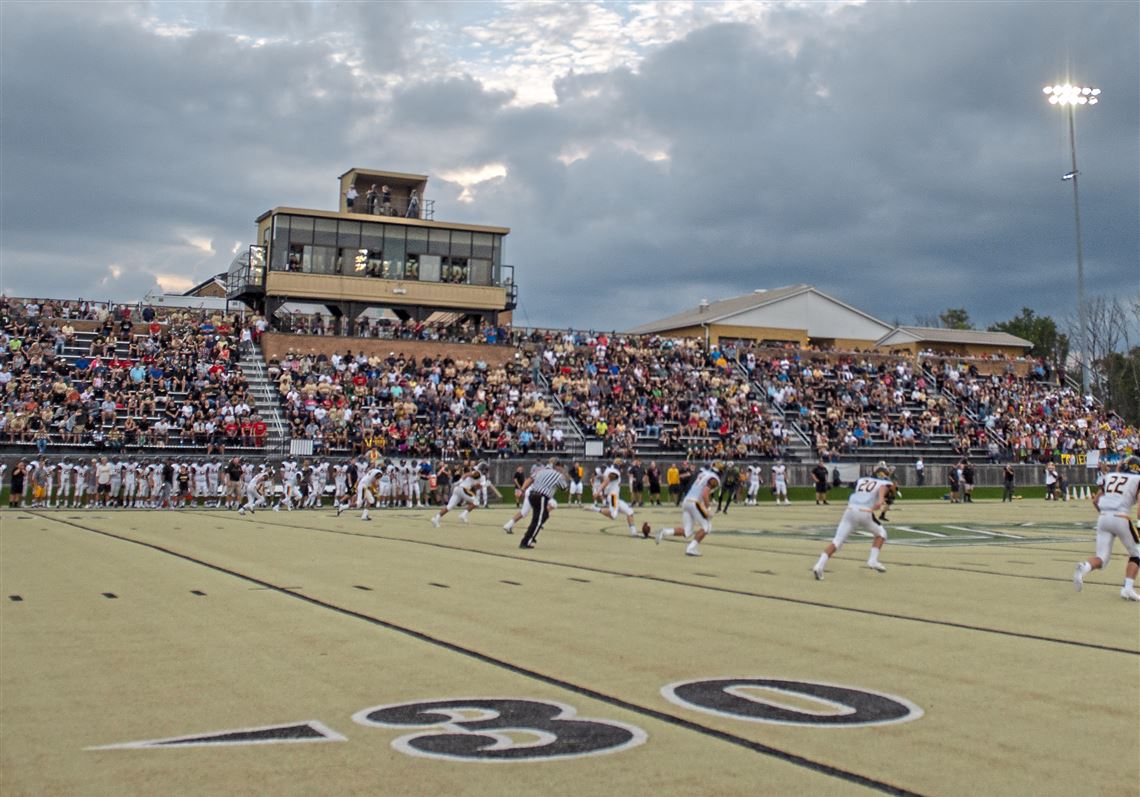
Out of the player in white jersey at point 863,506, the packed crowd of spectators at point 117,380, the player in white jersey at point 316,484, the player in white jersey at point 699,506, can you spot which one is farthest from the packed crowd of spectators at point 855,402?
the player in white jersey at point 863,506

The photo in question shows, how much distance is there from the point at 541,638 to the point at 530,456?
32.4 meters

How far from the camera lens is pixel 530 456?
138 feet

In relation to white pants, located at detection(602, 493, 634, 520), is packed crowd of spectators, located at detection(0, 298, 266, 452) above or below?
above

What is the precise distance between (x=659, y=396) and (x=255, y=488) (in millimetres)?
21090

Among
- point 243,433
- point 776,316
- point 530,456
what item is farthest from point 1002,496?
point 243,433

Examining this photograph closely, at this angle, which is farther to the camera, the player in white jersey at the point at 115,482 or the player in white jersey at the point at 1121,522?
the player in white jersey at the point at 115,482

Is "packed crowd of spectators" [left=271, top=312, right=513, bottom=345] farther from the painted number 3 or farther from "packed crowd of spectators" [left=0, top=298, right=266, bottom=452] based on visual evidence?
the painted number 3

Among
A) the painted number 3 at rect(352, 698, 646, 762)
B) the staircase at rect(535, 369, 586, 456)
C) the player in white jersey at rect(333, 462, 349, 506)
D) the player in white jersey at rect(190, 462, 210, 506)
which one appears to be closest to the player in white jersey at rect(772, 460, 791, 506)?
the staircase at rect(535, 369, 586, 456)

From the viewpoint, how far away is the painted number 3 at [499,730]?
597 cm

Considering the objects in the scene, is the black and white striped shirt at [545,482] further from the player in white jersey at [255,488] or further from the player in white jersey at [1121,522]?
the player in white jersey at [255,488]

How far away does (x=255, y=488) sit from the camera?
32625 millimetres

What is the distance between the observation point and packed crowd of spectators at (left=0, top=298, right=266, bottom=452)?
3684cm

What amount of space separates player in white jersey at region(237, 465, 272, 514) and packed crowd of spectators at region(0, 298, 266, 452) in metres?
3.26

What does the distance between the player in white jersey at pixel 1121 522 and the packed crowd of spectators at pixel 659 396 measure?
30.1m
